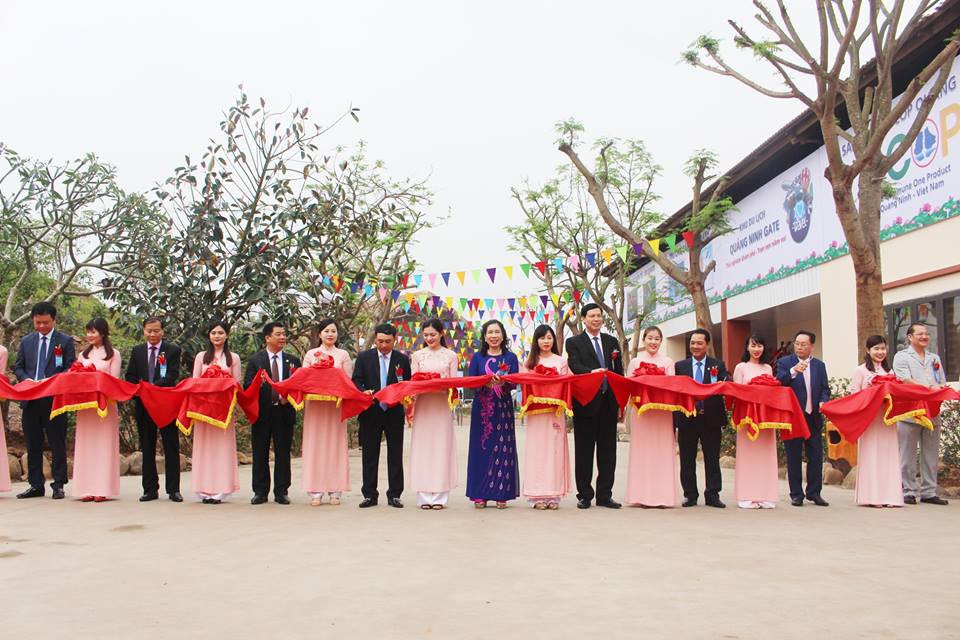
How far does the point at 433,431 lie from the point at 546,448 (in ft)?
3.31

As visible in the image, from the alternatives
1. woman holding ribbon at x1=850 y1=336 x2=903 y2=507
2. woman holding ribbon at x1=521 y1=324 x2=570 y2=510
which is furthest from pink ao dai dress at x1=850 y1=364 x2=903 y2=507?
woman holding ribbon at x1=521 y1=324 x2=570 y2=510

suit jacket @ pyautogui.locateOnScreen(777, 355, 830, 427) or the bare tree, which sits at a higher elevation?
the bare tree

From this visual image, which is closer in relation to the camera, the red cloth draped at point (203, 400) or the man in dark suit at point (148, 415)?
the red cloth draped at point (203, 400)

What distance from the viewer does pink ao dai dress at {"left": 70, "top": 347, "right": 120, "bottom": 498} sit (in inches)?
321

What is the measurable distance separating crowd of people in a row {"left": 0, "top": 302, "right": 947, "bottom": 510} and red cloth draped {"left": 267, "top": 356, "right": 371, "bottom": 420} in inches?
6.3

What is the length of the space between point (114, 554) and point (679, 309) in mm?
22697

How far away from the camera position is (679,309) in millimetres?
26609

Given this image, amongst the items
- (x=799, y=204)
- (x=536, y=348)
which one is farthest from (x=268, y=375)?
(x=799, y=204)

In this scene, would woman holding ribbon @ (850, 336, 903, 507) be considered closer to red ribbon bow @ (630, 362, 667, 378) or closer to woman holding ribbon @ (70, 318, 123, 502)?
red ribbon bow @ (630, 362, 667, 378)

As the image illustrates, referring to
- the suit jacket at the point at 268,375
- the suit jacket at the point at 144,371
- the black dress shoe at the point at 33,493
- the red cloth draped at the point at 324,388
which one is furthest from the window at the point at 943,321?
the black dress shoe at the point at 33,493

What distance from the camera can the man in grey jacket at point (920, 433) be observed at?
27.9 ft

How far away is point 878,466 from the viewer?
27.1 ft

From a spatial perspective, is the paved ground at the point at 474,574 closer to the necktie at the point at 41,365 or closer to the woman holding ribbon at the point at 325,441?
the woman holding ribbon at the point at 325,441

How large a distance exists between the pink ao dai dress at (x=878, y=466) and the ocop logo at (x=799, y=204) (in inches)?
382
